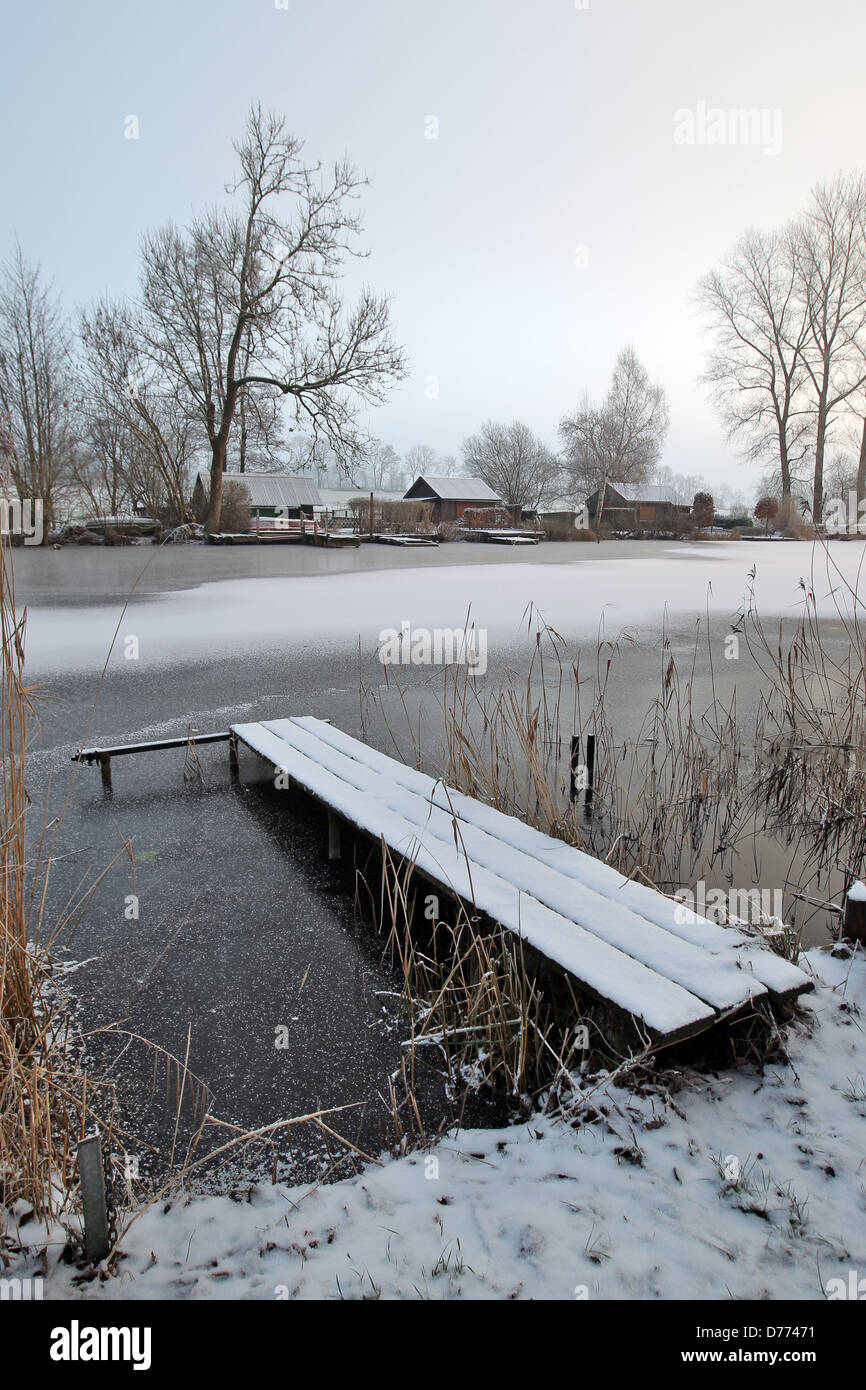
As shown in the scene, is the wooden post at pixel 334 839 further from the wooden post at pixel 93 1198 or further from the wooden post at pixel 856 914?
the wooden post at pixel 93 1198

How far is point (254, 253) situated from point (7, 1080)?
30.5 metres

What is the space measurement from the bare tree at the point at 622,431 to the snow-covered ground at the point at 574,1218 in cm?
5941

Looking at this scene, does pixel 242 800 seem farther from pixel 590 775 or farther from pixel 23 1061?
pixel 23 1061

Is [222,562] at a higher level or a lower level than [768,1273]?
higher

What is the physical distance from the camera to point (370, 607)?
11.2 metres

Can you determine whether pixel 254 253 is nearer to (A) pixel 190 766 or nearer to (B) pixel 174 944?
(A) pixel 190 766

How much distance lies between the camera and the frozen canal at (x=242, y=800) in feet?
7.95

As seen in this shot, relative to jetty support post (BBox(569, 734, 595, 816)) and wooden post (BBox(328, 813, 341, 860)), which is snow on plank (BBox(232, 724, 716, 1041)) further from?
jetty support post (BBox(569, 734, 595, 816))

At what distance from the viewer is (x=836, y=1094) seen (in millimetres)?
2104

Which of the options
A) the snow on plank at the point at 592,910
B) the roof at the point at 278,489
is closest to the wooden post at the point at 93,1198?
the snow on plank at the point at 592,910

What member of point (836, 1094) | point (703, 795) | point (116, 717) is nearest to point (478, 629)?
point (116, 717)

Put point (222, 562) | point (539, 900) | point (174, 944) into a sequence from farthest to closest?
1. point (222, 562)
2. point (174, 944)
3. point (539, 900)

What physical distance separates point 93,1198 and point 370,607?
9.88 metres

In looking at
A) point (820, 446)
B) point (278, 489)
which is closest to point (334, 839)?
point (278, 489)
